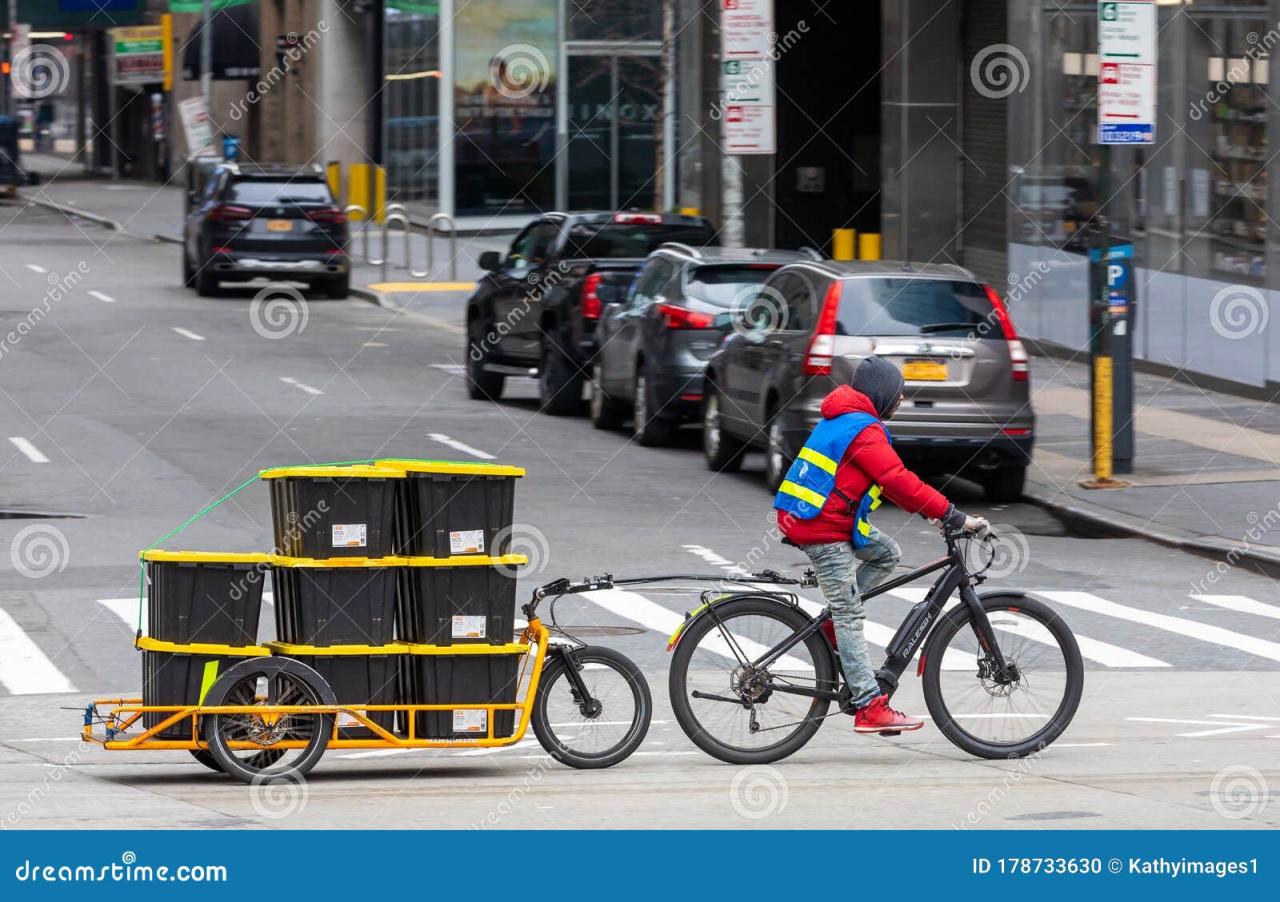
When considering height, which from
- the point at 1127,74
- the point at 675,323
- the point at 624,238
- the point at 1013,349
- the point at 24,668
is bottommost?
the point at 24,668

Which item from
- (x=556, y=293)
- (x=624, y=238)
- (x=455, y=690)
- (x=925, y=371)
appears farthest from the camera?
(x=624, y=238)

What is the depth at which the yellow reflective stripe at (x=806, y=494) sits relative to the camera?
353 inches

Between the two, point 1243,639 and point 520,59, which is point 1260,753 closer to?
point 1243,639

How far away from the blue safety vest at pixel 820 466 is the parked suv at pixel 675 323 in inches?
399

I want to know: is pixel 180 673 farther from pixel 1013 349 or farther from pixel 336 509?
pixel 1013 349

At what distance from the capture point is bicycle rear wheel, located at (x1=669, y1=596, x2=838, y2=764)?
29.8 feet

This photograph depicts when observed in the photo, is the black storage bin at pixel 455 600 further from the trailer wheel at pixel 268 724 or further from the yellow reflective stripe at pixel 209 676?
the yellow reflective stripe at pixel 209 676

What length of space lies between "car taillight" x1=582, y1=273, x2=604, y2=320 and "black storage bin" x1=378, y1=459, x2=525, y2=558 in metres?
12.8

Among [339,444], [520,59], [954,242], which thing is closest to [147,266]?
[520,59]

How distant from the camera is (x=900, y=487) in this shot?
8.90 m

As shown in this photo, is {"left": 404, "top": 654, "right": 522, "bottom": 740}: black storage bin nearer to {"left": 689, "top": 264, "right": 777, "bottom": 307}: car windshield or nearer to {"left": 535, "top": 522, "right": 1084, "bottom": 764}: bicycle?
{"left": 535, "top": 522, "right": 1084, "bottom": 764}: bicycle

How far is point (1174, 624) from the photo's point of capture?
12992 mm

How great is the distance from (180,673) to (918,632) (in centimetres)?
293

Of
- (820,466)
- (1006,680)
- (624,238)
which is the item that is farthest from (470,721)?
(624,238)
